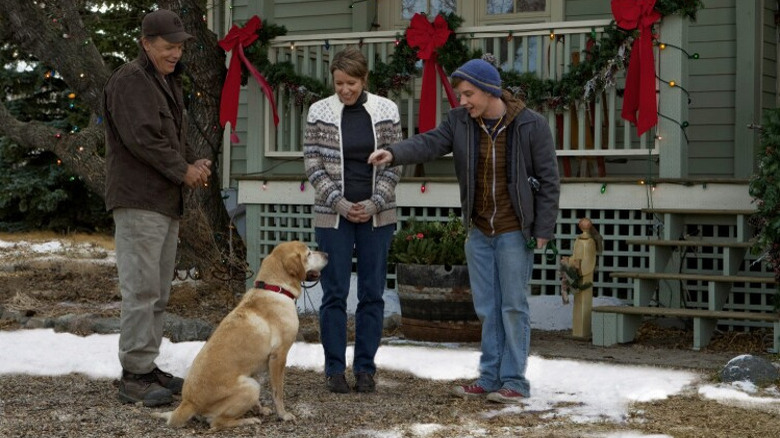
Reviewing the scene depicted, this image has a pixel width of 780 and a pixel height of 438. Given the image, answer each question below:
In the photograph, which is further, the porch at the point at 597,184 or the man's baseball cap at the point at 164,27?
the porch at the point at 597,184

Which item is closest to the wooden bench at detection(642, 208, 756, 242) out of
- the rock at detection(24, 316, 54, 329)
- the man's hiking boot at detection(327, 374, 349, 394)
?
the man's hiking boot at detection(327, 374, 349, 394)

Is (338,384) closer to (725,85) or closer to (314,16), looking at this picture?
(725,85)

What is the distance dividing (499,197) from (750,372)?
6.02 ft

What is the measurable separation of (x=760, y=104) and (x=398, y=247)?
3.92 m

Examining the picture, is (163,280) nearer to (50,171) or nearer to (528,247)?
(528,247)

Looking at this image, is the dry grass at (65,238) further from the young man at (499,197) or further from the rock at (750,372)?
the rock at (750,372)

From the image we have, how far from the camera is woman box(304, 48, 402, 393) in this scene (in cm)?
570

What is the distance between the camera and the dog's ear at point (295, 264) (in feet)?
17.3

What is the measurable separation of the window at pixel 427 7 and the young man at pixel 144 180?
250 inches

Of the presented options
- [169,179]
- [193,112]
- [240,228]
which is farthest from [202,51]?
[169,179]

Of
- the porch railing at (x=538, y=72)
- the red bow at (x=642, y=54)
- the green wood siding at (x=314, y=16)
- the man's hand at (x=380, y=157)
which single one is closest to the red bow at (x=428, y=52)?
the porch railing at (x=538, y=72)

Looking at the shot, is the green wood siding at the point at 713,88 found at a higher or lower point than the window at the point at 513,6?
lower

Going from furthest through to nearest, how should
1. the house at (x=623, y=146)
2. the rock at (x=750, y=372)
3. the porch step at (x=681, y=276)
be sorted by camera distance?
the house at (x=623, y=146) → the porch step at (x=681, y=276) → the rock at (x=750, y=372)

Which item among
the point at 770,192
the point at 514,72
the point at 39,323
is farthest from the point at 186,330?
the point at 770,192
